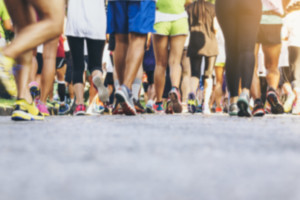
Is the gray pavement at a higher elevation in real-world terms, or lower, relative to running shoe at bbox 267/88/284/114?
higher

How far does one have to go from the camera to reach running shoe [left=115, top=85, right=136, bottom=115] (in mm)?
3992

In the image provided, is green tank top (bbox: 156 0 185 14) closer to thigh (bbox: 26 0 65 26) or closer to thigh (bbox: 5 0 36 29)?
thigh (bbox: 5 0 36 29)

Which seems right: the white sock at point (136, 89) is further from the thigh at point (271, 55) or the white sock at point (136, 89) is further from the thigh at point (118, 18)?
the thigh at point (271, 55)

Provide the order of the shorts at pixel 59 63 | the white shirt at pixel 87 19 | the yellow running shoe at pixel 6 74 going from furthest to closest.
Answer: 1. the shorts at pixel 59 63
2. the white shirt at pixel 87 19
3. the yellow running shoe at pixel 6 74

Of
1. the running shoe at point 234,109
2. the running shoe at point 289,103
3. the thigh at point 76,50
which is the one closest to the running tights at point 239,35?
the running shoe at point 234,109

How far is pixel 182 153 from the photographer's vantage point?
4.96 ft

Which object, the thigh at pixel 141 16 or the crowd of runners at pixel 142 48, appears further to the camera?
the thigh at pixel 141 16

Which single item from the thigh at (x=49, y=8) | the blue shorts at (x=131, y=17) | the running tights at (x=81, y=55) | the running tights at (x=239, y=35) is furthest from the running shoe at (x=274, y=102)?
the thigh at (x=49, y=8)

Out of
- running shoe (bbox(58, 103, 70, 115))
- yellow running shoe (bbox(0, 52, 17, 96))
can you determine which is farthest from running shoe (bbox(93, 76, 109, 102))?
yellow running shoe (bbox(0, 52, 17, 96))

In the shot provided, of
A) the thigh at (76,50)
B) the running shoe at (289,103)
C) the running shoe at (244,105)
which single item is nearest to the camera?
the running shoe at (244,105)

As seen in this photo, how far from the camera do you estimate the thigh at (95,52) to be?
16.3 feet

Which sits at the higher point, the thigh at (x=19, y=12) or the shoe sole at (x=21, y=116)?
the thigh at (x=19, y=12)

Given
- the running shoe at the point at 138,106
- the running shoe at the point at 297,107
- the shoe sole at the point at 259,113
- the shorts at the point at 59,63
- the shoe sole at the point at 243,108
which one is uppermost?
the shorts at the point at 59,63

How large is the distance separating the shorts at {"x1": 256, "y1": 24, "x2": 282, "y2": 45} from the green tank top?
38.2 inches
